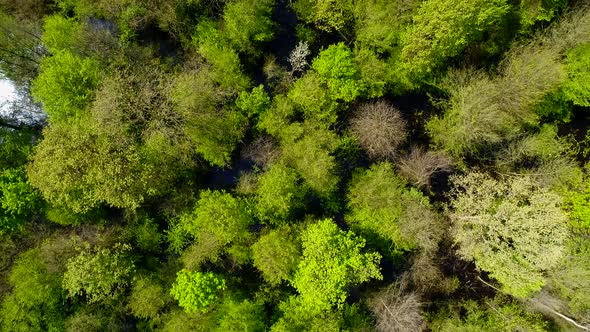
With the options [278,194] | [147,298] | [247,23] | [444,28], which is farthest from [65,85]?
[444,28]

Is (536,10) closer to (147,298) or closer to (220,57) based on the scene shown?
(220,57)

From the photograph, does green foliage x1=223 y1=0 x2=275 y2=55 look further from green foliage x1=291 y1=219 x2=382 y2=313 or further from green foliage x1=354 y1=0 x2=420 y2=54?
green foliage x1=291 y1=219 x2=382 y2=313

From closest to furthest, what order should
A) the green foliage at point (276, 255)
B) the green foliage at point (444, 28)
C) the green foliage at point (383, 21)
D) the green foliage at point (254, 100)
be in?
the green foliage at point (444, 28) < the green foliage at point (276, 255) < the green foliage at point (383, 21) < the green foliage at point (254, 100)

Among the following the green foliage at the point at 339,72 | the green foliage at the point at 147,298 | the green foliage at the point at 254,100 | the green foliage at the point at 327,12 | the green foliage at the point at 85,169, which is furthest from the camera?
the green foliage at the point at 254,100

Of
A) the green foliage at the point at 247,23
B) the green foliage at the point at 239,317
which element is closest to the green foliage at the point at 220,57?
the green foliage at the point at 247,23

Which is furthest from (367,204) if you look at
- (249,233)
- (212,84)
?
(212,84)

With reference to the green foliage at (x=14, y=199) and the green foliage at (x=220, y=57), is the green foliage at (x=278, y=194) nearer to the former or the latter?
the green foliage at (x=220, y=57)
